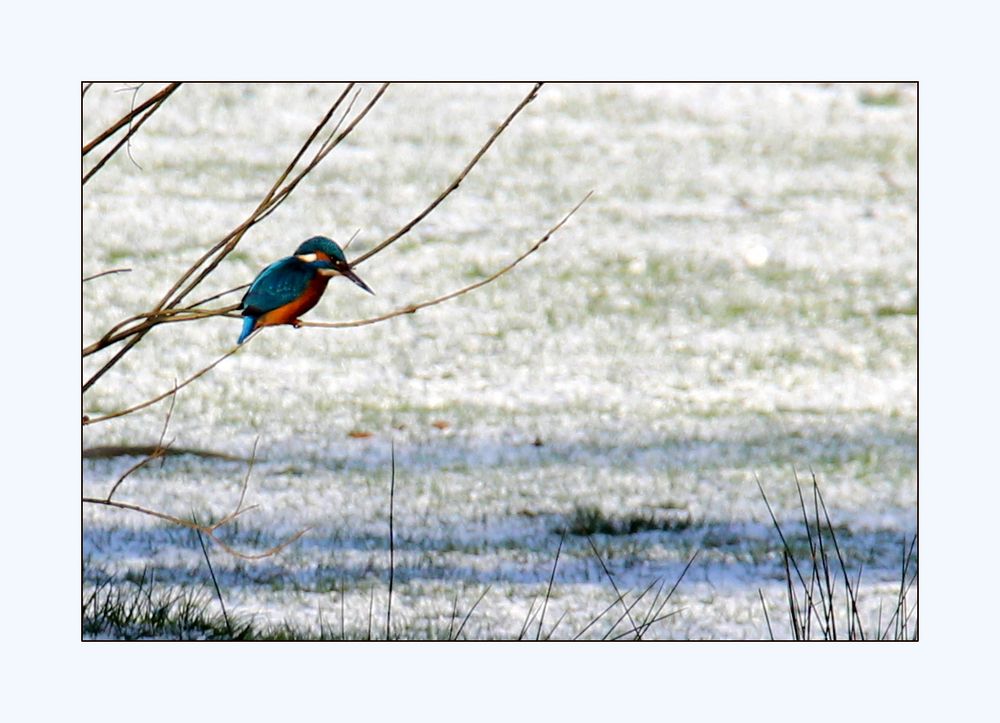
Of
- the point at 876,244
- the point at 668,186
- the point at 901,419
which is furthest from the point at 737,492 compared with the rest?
the point at 668,186

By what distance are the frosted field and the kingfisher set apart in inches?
32.6

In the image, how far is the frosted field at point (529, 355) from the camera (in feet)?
10.6

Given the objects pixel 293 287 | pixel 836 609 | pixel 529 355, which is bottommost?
pixel 836 609

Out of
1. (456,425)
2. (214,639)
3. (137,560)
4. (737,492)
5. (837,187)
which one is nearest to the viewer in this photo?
(214,639)

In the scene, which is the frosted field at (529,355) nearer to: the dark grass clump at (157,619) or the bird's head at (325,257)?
the dark grass clump at (157,619)

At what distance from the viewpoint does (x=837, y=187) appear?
19.6 feet

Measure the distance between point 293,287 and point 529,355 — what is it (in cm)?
231

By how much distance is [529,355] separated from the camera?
4648 millimetres

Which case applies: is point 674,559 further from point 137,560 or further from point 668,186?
point 668,186

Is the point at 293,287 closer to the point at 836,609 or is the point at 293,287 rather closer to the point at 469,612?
the point at 469,612

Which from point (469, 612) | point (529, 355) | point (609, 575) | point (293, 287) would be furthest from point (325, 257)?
point (529, 355)

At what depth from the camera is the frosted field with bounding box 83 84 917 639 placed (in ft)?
10.6

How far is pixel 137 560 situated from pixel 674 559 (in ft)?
4.18

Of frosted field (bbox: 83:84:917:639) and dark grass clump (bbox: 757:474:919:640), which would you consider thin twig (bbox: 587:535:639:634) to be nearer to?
frosted field (bbox: 83:84:917:639)
